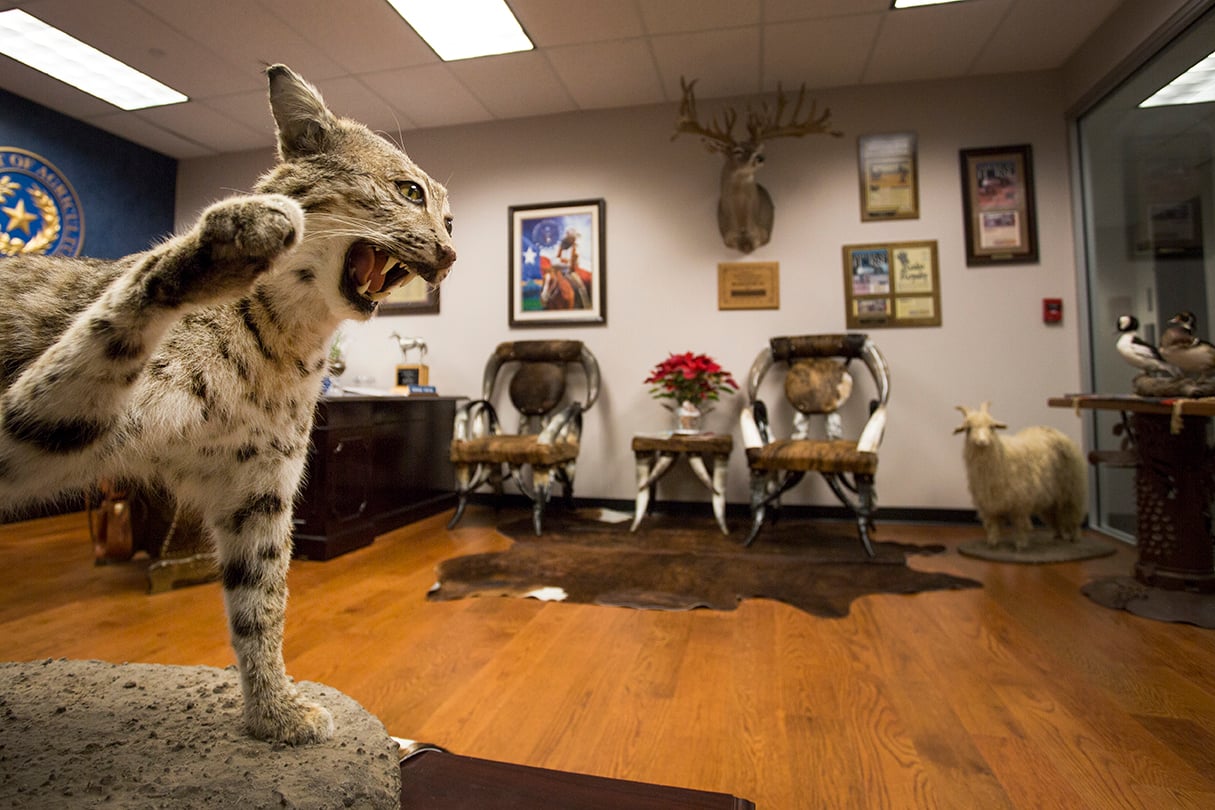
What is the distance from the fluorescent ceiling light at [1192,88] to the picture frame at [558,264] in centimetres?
297

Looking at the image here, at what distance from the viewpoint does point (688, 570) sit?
263 cm

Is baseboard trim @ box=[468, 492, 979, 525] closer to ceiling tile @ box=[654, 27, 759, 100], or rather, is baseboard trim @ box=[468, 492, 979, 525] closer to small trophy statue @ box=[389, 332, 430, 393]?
small trophy statue @ box=[389, 332, 430, 393]

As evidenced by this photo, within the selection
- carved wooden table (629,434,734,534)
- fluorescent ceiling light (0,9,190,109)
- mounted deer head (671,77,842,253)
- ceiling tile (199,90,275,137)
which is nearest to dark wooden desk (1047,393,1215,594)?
carved wooden table (629,434,734,534)

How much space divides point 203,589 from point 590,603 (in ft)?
5.14

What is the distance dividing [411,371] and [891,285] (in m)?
3.19

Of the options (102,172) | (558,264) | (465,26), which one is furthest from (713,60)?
(102,172)

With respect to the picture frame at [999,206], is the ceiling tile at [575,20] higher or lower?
higher

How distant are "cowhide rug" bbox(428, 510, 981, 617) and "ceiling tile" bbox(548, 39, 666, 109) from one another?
2785 mm

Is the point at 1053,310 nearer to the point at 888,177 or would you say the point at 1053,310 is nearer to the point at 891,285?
the point at 891,285

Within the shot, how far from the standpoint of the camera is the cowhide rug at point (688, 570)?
2.30 m

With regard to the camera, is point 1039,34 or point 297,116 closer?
point 297,116

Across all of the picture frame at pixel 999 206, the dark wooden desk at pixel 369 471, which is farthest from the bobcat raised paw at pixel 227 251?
the picture frame at pixel 999 206

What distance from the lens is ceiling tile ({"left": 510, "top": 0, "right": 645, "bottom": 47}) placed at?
3.02 metres

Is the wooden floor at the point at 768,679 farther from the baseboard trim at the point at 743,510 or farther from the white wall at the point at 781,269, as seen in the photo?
the white wall at the point at 781,269
